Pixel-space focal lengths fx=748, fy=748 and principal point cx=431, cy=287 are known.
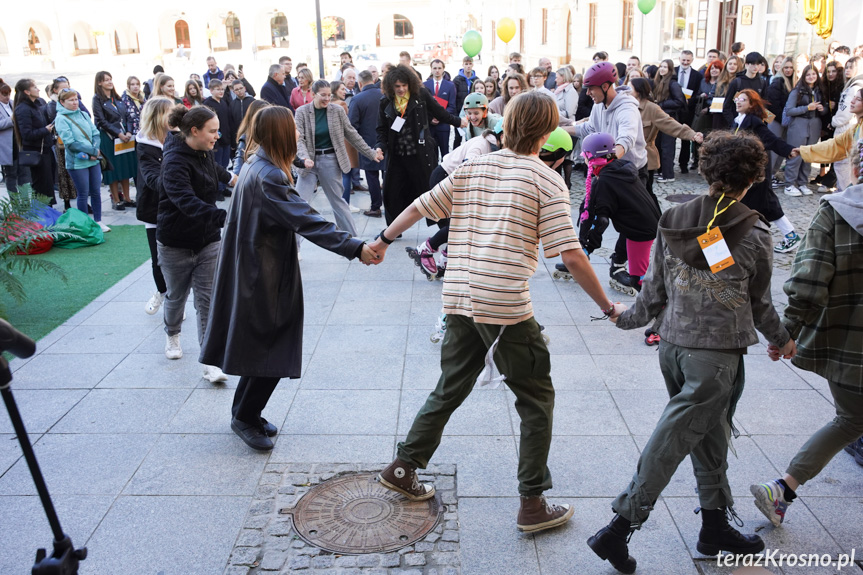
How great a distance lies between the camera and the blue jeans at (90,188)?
32.2 feet

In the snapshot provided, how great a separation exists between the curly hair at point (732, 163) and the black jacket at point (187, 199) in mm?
2929

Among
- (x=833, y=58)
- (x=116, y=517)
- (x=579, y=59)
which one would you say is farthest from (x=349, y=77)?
(x=579, y=59)

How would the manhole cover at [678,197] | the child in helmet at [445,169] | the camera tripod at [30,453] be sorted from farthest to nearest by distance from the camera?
the manhole cover at [678,197] < the child in helmet at [445,169] < the camera tripod at [30,453]

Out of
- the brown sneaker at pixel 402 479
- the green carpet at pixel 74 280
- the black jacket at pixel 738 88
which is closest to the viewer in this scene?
the brown sneaker at pixel 402 479

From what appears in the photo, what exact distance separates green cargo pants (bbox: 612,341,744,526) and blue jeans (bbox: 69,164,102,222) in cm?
885

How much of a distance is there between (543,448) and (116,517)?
201 cm

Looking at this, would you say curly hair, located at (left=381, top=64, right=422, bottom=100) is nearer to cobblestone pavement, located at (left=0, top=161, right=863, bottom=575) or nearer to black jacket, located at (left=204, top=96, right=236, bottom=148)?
cobblestone pavement, located at (left=0, top=161, right=863, bottom=575)

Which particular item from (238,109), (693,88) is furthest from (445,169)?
(693,88)

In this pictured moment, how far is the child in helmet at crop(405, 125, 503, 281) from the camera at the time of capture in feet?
18.9

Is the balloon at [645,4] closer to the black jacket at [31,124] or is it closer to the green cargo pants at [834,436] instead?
the black jacket at [31,124]

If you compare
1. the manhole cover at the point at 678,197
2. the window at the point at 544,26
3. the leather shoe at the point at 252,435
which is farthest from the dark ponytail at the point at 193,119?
the window at the point at 544,26

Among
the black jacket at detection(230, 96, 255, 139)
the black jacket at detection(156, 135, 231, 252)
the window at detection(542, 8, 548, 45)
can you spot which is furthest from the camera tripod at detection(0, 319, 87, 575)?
the window at detection(542, 8, 548, 45)

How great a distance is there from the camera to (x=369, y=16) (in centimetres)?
5872

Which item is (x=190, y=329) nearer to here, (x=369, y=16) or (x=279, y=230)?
(x=279, y=230)
